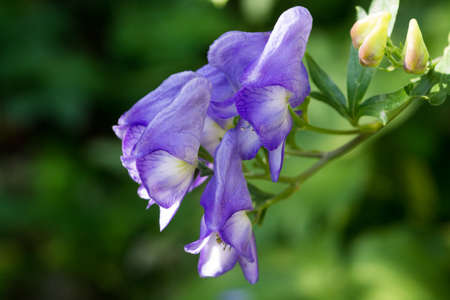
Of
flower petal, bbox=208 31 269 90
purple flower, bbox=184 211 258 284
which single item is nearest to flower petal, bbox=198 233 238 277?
purple flower, bbox=184 211 258 284

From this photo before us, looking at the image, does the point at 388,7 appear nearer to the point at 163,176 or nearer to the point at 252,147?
the point at 252,147

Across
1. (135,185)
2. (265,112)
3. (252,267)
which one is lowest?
(135,185)

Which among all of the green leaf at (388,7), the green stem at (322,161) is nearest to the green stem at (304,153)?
the green stem at (322,161)

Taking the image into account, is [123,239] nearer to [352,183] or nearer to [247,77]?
[352,183]

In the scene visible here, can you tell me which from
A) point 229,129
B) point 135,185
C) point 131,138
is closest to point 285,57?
point 229,129

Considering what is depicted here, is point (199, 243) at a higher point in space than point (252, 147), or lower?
lower

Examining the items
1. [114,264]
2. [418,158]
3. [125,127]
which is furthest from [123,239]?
[125,127]

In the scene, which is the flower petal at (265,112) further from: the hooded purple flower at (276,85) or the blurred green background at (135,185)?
the blurred green background at (135,185)
